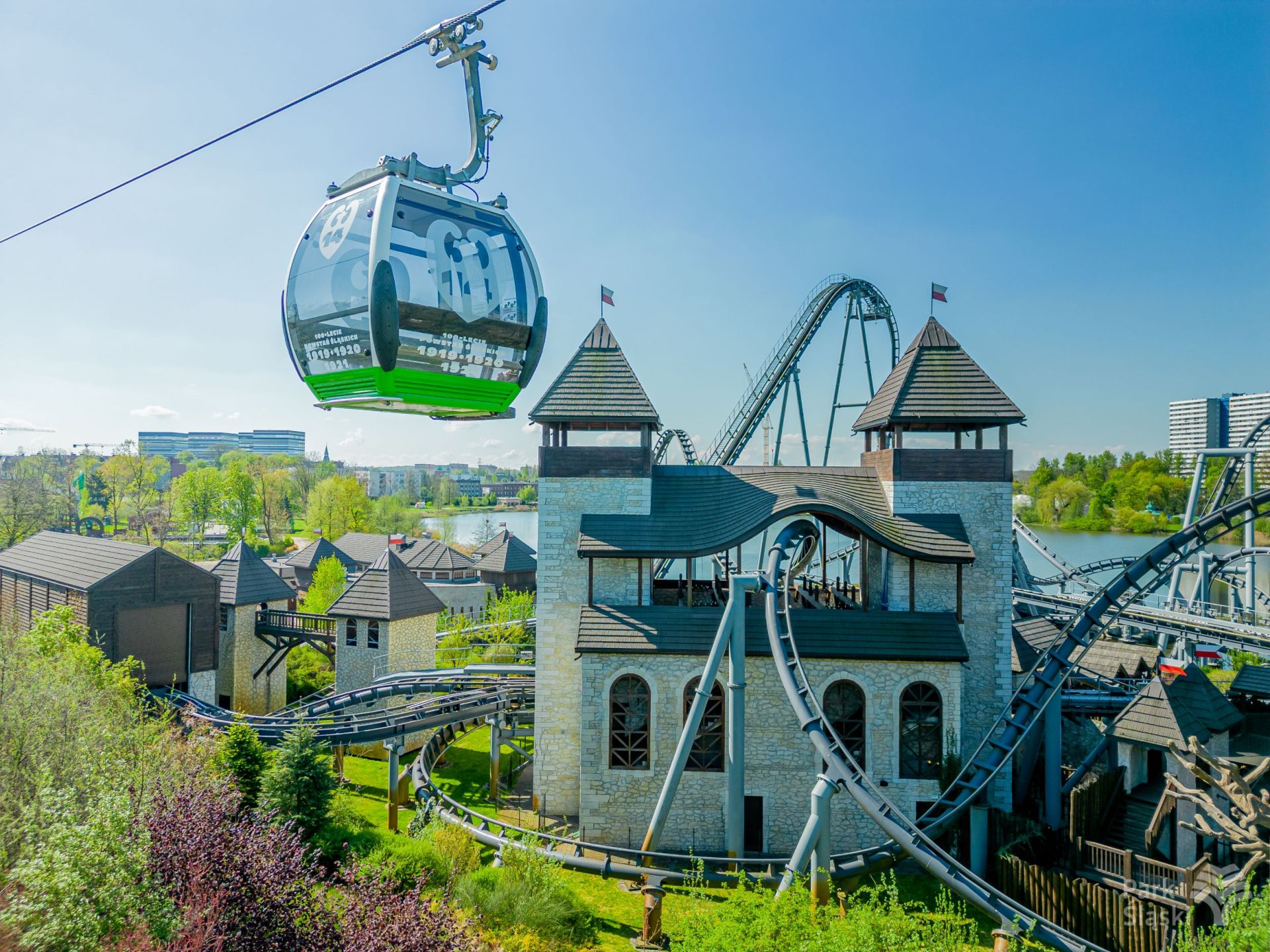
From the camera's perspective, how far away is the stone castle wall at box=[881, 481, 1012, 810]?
54.1 ft

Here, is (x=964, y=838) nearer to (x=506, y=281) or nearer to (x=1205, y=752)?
(x=1205, y=752)

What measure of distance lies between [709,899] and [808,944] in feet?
20.3

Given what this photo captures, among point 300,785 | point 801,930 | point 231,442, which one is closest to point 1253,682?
point 801,930

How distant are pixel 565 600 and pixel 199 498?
56029mm

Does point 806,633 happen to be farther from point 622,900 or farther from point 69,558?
point 69,558

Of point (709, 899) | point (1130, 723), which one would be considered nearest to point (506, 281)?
point (709, 899)

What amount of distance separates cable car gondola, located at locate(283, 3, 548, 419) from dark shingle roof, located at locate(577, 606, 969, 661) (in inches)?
431

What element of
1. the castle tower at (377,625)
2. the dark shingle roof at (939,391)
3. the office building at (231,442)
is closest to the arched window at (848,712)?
the dark shingle roof at (939,391)

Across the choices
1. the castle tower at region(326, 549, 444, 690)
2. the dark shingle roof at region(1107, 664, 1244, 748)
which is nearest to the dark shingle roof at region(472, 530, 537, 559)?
the castle tower at region(326, 549, 444, 690)

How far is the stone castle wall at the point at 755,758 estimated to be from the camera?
1521 cm

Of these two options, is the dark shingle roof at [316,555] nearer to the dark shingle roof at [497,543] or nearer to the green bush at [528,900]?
the dark shingle roof at [497,543]

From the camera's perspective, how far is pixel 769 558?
1472cm

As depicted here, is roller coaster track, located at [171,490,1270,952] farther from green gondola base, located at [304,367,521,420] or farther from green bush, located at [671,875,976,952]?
green gondola base, located at [304,367,521,420]

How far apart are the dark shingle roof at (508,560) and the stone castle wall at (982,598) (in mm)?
29345
